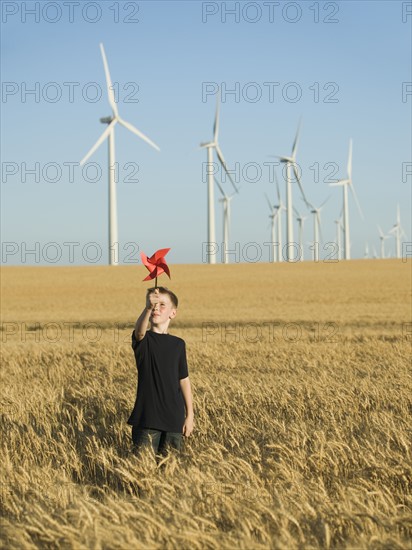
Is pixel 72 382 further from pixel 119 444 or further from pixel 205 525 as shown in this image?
pixel 205 525

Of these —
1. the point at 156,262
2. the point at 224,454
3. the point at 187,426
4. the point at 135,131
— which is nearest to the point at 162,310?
the point at 156,262

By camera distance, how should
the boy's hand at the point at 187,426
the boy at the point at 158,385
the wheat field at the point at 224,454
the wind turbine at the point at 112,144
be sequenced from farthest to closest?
the wind turbine at the point at 112,144 < the boy's hand at the point at 187,426 < the boy at the point at 158,385 < the wheat field at the point at 224,454

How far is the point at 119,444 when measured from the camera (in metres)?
9.04

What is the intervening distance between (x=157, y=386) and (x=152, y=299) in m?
0.87

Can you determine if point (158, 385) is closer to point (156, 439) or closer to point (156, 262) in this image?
point (156, 439)

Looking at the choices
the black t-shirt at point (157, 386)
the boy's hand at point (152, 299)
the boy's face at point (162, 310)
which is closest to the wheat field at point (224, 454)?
the black t-shirt at point (157, 386)

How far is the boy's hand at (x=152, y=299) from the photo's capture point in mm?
6941

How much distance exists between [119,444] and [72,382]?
21.4 feet

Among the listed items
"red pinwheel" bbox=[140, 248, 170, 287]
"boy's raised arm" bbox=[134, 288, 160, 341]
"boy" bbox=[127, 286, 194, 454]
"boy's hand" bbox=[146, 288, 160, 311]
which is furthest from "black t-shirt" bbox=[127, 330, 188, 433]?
"red pinwheel" bbox=[140, 248, 170, 287]

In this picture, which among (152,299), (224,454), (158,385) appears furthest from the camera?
(224,454)

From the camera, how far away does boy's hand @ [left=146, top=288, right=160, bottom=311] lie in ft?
22.8

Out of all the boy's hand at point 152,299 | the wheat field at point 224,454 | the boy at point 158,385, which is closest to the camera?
the wheat field at point 224,454

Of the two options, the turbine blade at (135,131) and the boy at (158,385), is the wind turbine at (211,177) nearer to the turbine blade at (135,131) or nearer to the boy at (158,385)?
→ the turbine blade at (135,131)

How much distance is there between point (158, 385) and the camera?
7.10m
